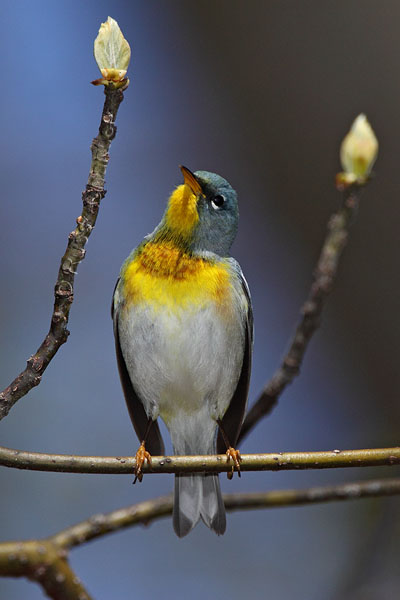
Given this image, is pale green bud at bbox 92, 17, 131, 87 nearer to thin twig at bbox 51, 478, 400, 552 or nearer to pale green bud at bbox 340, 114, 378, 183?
pale green bud at bbox 340, 114, 378, 183

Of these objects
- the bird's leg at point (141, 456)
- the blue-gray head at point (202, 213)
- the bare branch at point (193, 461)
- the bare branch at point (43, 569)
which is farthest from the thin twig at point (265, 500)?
the blue-gray head at point (202, 213)

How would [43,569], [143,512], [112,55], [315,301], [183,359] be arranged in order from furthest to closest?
[183,359], [143,512], [315,301], [43,569], [112,55]

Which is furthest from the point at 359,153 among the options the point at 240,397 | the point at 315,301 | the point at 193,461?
the point at 240,397

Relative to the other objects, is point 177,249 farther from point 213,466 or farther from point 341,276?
point 341,276

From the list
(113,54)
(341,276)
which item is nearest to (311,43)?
(341,276)

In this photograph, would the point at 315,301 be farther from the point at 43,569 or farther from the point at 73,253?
the point at 43,569

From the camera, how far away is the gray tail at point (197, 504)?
372cm

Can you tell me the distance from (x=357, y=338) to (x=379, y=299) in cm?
40

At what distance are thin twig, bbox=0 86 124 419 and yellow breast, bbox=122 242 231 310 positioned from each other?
4.13 feet

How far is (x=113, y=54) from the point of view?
2.32 metres

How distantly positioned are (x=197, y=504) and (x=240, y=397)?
624mm

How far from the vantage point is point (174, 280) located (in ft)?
12.1

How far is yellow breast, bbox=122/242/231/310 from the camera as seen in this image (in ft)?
12.1

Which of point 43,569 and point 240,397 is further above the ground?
point 240,397
